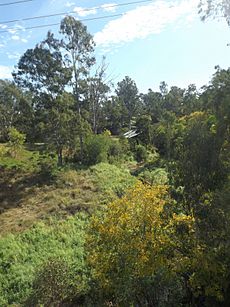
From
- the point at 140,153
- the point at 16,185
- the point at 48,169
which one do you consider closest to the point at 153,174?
the point at 48,169

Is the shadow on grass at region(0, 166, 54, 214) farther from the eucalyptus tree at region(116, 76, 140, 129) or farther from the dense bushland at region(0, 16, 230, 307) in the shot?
the eucalyptus tree at region(116, 76, 140, 129)

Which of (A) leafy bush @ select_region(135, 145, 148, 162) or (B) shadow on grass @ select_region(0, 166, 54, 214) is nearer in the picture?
(B) shadow on grass @ select_region(0, 166, 54, 214)

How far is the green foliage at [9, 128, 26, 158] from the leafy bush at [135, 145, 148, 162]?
10838mm

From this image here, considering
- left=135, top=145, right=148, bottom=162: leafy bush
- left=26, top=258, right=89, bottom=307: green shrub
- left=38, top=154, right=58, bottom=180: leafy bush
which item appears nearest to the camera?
left=26, top=258, right=89, bottom=307: green shrub

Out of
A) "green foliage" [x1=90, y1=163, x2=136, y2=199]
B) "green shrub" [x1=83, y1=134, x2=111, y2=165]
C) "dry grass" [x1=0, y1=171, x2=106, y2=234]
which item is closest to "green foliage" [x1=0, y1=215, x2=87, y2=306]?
"dry grass" [x1=0, y1=171, x2=106, y2=234]

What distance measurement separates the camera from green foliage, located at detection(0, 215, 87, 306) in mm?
11344

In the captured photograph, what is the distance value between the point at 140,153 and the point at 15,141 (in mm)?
11666

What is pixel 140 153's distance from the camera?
1324 inches

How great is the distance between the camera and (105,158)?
27.5m

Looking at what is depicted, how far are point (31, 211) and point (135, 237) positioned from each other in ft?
35.2

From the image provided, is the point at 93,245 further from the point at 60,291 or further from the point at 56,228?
the point at 56,228

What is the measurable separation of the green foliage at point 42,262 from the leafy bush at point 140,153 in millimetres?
15196

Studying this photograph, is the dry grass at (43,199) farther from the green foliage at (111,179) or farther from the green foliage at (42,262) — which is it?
the green foliage at (42,262)

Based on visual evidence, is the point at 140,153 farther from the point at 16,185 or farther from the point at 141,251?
the point at 141,251
